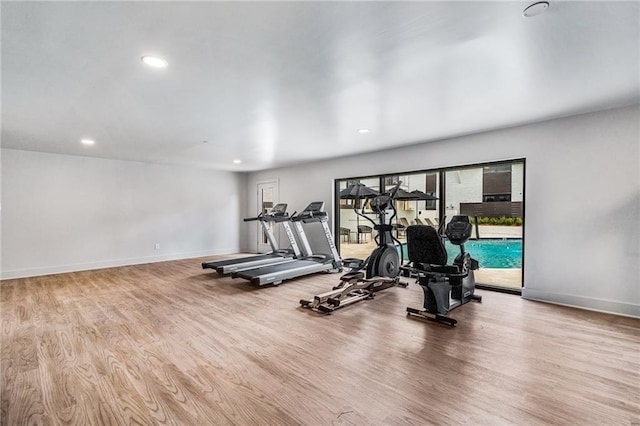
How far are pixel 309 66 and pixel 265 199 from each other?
6554 millimetres

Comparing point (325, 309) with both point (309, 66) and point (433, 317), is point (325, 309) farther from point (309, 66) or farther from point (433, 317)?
point (309, 66)

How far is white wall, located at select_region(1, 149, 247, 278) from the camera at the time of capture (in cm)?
561

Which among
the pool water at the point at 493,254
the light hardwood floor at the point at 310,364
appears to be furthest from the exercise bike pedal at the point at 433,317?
the pool water at the point at 493,254

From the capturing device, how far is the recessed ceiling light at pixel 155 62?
2312mm

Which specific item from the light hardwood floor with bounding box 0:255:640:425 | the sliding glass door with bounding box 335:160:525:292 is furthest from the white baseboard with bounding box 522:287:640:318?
the sliding glass door with bounding box 335:160:525:292

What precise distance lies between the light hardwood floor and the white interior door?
465 cm

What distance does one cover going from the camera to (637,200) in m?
3.38

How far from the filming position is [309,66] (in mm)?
2449

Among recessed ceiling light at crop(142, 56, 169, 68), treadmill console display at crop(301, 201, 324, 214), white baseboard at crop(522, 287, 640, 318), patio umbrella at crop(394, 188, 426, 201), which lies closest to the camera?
recessed ceiling light at crop(142, 56, 169, 68)

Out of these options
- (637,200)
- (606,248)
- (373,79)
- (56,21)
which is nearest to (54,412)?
(56,21)

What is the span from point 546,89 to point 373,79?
184 centimetres

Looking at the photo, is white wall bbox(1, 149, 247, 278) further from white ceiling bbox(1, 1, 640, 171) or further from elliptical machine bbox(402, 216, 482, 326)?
elliptical machine bbox(402, 216, 482, 326)

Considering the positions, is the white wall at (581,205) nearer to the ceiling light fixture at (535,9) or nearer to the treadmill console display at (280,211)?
the ceiling light fixture at (535,9)

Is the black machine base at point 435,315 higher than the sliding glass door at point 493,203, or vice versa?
the sliding glass door at point 493,203
